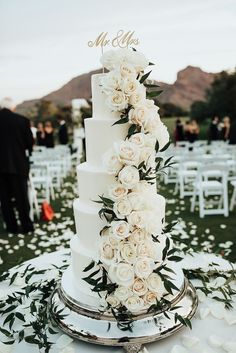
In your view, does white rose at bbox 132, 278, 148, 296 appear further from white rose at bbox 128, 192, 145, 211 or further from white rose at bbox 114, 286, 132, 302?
white rose at bbox 128, 192, 145, 211

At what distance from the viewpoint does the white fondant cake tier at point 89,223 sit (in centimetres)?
226

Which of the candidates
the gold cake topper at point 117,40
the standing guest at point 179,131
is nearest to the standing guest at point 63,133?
the standing guest at point 179,131

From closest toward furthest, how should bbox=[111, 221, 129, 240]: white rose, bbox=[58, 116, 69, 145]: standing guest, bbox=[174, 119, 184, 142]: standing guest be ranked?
bbox=[111, 221, 129, 240]: white rose, bbox=[58, 116, 69, 145]: standing guest, bbox=[174, 119, 184, 142]: standing guest

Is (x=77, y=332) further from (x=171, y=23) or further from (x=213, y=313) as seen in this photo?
(x=171, y=23)

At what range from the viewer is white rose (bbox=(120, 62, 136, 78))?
2066 mm

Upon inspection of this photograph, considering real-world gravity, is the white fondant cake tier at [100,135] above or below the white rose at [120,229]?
above

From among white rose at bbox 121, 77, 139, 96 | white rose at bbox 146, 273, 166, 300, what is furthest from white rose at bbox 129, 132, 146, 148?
white rose at bbox 146, 273, 166, 300

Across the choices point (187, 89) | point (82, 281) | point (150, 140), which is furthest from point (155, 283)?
point (187, 89)

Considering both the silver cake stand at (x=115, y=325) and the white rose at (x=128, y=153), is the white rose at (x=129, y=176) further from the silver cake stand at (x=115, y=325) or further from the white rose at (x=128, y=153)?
the silver cake stand at (x=115, y=325)

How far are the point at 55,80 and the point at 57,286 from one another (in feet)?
140

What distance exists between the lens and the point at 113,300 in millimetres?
2094

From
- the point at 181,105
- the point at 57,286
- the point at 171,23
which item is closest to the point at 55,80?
the point at 181,105

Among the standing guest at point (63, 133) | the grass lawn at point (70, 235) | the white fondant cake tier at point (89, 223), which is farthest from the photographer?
the standing guest at point (63, 133)

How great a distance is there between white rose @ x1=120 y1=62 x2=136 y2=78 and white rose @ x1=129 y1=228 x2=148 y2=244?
0.87 meters
